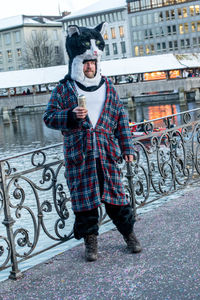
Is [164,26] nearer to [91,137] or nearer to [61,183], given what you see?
[61,183]

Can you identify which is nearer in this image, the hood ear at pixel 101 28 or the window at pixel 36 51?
the hood ear at pixel 101 28

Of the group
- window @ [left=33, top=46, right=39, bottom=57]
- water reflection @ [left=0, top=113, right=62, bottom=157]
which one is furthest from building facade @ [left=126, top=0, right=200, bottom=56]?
water reflection @ [left=0, top=113, right=62, bottom=157]

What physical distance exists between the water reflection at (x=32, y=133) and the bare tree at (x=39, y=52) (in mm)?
24797

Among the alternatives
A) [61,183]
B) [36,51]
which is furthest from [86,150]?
[36,51]

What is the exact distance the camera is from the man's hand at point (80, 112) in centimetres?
370

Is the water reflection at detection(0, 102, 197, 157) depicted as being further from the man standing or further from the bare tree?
the man standing

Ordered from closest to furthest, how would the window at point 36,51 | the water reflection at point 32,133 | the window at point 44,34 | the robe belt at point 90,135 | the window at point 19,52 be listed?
the robe belt at point 90,135 → the water reflection at point 32,133 → the window at point 36,51 → the window at point 44,34 → the window at point 19,52

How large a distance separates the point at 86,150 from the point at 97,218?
1.99ft

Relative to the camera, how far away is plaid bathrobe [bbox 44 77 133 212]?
154 inches

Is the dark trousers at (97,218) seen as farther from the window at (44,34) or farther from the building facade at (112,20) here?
the building facade at (112,20)

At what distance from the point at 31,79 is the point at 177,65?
627 inches

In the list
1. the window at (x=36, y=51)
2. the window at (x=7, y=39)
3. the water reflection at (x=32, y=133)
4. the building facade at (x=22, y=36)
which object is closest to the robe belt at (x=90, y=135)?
the water reflection at (x=32, y=133)

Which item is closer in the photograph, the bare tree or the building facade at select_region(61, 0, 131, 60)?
the bare tree

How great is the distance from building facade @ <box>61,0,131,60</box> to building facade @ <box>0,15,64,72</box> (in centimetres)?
318
